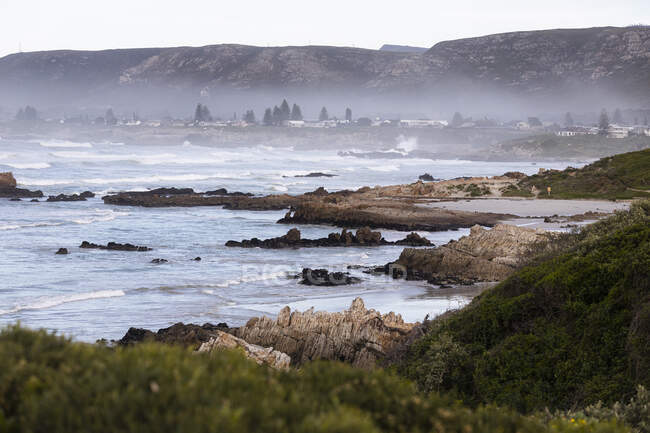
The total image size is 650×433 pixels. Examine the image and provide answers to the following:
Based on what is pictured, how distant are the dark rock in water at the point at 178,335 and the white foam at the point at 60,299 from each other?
201 inches

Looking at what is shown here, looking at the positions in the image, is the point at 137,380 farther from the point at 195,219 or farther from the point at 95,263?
the point at 195,219

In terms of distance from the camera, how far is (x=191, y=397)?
4152 millimetres

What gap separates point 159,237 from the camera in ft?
121

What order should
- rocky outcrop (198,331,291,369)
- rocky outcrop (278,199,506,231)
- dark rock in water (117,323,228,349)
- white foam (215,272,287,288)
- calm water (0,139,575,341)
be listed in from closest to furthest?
rocky outcrop (198,331,291,369), dark rock in water (117,323,228,349), calm water (0,139,575,341), white foam (215,272,287,288), rocky outcrop (278,199,506,231)

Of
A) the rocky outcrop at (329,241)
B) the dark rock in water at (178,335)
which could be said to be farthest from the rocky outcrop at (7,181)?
the dark rock in water at (178,335)

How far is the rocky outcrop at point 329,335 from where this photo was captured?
13242mm

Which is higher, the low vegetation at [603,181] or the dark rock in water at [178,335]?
the low vegetation at [603,181]

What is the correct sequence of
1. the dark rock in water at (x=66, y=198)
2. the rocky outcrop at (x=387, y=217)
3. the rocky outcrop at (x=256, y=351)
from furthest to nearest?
1. the dark rock in water at (x=66, y=198)
2. the rocky outcrop at (x=387, y=217)
3. the rocky outcrop at (x=256, y=351)

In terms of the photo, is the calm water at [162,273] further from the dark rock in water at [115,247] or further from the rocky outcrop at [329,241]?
the rocky outcrop at [329,241]

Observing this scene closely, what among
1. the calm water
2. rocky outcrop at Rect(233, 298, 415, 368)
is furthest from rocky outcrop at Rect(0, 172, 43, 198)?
rocky outcrop at Rect(233, 298, 415, 368)

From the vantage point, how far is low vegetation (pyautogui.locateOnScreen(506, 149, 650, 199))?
49.1 m

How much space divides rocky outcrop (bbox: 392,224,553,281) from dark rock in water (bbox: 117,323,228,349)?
1053cm

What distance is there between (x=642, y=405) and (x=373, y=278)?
18170mm

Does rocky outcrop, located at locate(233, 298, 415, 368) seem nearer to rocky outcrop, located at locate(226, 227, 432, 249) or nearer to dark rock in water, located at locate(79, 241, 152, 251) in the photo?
dark rock in water, located at locate(79, 241, 152, 251)
